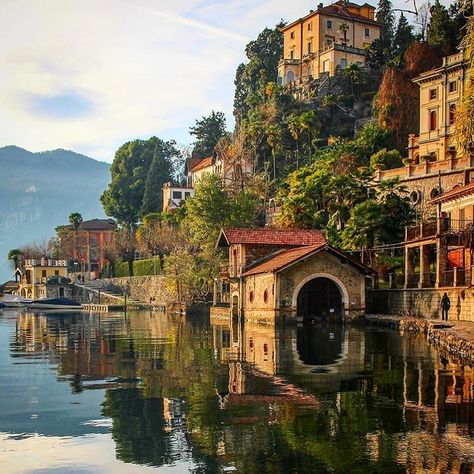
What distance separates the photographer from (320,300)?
4950cm

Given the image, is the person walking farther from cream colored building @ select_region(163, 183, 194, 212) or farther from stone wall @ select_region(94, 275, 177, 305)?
cream colored building @ select_region(163, 183, 194, 212)

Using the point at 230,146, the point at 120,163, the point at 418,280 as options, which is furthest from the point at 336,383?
the point at 120,163

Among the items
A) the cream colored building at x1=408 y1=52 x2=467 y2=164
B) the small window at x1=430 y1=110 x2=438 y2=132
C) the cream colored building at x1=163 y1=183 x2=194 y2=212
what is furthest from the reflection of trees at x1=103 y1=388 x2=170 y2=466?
the cream colored building at x1=163 y1=183 x2=194 y2=212

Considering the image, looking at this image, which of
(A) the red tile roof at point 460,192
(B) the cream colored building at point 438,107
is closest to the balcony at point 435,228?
(A) the red tile roof at point 460,192

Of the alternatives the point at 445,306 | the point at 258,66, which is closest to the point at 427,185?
the point at 445,306

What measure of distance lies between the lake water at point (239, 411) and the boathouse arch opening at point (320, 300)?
55.0 ft

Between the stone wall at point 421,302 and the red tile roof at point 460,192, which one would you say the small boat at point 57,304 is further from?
the red tile roof at point 460,192

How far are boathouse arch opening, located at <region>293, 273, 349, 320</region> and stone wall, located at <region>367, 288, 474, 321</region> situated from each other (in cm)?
355

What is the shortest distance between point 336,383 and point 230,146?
256ft

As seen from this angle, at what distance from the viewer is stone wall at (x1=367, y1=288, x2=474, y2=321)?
3844 centimetres

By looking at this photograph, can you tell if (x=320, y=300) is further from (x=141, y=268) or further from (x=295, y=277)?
(x=141, y=268)

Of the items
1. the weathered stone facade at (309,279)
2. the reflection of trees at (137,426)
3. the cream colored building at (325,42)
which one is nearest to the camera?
the reflection of trees at (137,426)

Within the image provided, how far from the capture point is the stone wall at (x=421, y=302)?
1513 inches

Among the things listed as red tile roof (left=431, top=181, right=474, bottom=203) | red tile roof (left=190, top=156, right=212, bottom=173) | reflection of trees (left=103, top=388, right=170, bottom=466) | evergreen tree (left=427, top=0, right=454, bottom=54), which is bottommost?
reflection of trees (left=103, top=388, right=170, bottom=466)
